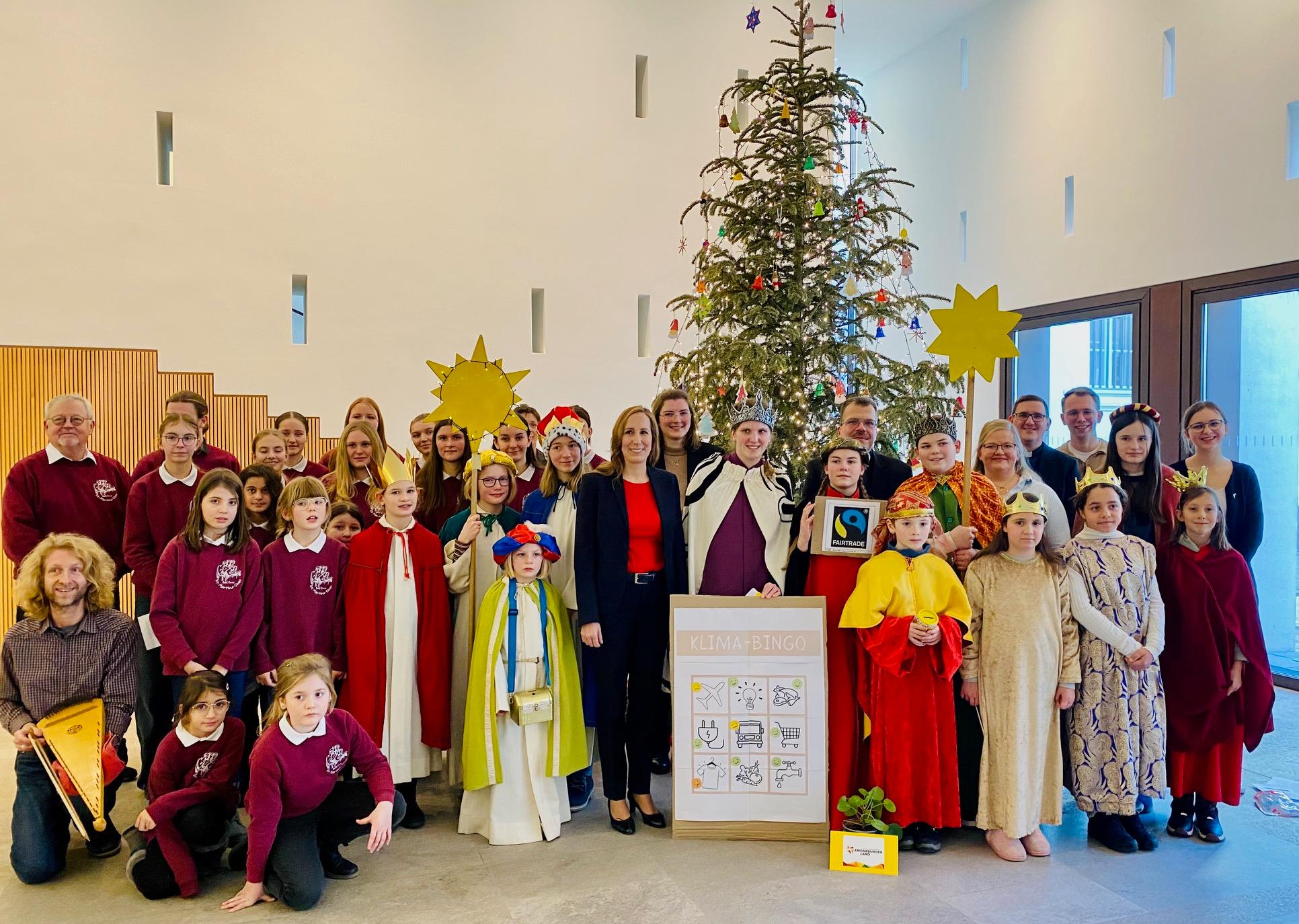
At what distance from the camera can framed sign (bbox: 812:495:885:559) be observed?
3.59 metres

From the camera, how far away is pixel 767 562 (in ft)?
12.5

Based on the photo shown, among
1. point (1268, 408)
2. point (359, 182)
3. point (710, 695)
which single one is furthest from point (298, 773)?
point (1268, 408)

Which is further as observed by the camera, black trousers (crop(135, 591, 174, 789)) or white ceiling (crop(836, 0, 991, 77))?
white ceiling (crop(836, 0, 991, 77))

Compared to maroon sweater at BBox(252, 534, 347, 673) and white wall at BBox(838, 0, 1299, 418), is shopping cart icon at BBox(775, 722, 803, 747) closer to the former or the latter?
maroon sweater at BBox(252, 534, 347, 673)

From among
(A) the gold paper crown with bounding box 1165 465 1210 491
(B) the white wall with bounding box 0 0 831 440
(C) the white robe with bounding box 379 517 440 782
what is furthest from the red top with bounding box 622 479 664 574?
(B) the white wall with bounding box 0 0 831 440

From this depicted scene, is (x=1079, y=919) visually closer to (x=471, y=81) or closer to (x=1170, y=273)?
(x=1170, y=273)

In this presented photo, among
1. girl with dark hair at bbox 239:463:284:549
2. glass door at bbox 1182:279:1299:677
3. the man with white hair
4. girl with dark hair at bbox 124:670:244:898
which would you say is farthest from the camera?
glass door at bbox 1182:279:1299:677

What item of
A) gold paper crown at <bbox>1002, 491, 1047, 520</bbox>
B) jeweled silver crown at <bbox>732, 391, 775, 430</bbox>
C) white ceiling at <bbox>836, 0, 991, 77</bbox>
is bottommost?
A: gold paper crown at <bbox>1002, 491, 1047, 520</bbox>

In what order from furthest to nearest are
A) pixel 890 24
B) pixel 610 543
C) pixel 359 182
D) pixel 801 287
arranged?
pixel 890 24
pixel 359 182
pixel 801 287
pixel 610 543

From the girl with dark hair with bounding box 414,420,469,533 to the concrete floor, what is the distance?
1348 mm

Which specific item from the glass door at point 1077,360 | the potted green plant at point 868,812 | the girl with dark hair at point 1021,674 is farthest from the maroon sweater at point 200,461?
the glass door at point 1077,360

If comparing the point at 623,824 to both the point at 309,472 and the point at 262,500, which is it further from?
Result: the point at 309,472

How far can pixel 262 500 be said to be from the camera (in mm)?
3996

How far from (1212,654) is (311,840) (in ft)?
10.5
